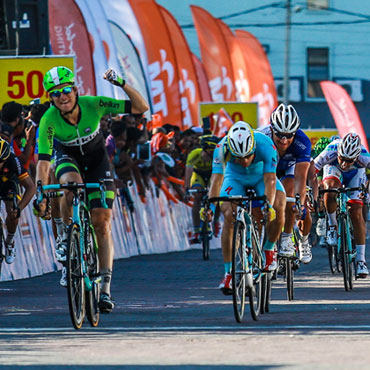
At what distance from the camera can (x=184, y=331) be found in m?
10.4

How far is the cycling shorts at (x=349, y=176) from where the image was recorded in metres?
16.4

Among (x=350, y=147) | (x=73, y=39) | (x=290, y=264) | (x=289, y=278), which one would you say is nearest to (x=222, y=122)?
(x=73, y=39)

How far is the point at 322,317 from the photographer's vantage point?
454 inches

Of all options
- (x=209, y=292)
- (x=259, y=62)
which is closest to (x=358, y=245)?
(x=209, y=292)

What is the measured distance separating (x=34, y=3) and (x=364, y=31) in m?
52.1

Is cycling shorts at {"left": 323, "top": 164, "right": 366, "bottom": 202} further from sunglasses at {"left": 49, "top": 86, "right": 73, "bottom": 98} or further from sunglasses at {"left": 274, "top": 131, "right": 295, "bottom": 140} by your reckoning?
sunglasses at {"left": 49, "top": 86, "right": 73, "bottom": 98}

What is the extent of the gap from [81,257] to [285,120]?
3538 mm

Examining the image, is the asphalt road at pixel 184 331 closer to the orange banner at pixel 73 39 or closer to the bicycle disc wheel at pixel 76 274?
the bicycle disc wheel at pixel 76 274

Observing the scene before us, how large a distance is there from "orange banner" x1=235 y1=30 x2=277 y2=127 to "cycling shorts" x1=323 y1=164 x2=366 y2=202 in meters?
28.5

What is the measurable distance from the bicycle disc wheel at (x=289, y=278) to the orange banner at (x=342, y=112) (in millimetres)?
31776

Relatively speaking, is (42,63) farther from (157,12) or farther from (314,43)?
(314,43)

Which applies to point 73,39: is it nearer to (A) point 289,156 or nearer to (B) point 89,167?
(A) point 289,156

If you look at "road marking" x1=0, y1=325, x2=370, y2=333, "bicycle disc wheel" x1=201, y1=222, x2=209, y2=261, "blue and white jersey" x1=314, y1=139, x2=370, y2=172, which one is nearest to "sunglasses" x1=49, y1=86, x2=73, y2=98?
"road marking" x1=0, y1=325, x2=370, y2=333

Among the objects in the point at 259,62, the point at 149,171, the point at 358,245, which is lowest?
the point at 259,62
